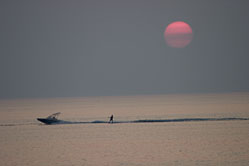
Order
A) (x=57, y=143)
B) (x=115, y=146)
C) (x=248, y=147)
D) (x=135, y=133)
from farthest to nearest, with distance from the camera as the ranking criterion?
(x=135, y=133)
(x=57, y=143)
(x=115, y=146)
(x=248, y=147)

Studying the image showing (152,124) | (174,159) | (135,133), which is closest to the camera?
(174,159)

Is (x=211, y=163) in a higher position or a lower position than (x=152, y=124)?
lower

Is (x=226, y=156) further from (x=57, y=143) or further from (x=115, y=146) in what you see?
(x=57, y=143)

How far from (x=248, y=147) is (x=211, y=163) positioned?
10.4 m

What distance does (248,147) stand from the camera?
5491 cm

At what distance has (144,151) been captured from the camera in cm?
5538

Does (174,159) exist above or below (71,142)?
below

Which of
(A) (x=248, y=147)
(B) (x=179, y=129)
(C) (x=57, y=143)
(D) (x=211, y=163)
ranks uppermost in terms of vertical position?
(B) (x=179, y=129)

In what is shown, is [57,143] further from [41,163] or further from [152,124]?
[152,124]

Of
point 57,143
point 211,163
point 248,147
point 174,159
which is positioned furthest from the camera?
point 57,143

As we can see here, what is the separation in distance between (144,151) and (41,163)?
1196cm

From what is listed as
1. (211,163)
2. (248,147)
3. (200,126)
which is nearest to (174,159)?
(211,163)

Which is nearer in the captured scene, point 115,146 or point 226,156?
point 226,156

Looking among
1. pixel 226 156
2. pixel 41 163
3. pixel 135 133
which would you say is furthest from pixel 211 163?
pixel 135 133
